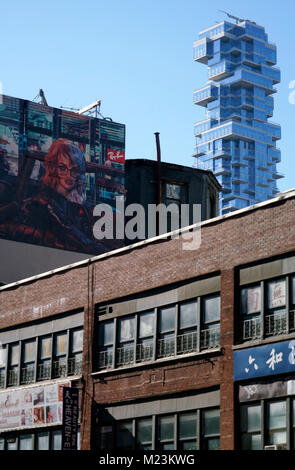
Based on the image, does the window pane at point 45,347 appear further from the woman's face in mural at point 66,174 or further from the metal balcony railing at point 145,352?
the woman's face in mural at point 66,174

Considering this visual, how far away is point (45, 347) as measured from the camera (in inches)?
1427

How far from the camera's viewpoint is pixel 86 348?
34.3 m

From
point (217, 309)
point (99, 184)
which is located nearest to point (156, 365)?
point (217, 309)

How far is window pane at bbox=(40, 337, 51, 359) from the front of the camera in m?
36.1

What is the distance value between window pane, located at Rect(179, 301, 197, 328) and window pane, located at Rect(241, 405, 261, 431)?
3528 mm

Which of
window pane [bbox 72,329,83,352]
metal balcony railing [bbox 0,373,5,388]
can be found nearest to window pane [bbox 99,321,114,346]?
window pane [bbox 72,329,83,352]

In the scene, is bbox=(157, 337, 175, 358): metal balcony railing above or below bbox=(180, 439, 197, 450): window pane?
above

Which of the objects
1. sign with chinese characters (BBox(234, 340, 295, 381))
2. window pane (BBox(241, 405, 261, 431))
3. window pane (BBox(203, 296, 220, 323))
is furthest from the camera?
window pane (BBox(203, 296, 220, 323))

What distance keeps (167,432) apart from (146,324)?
3.67 metres

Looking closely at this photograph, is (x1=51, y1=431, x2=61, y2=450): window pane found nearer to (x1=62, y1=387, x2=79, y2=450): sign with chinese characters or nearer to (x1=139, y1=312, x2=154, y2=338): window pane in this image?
(x1=62, y1=387, x2=79, y2=450): sign with chinese characters

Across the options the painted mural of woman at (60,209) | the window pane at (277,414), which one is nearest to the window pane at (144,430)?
the window pane at (277,414)

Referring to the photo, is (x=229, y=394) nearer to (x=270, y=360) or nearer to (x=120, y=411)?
(x=270, y=360)

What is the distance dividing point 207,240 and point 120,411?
6477 mm
